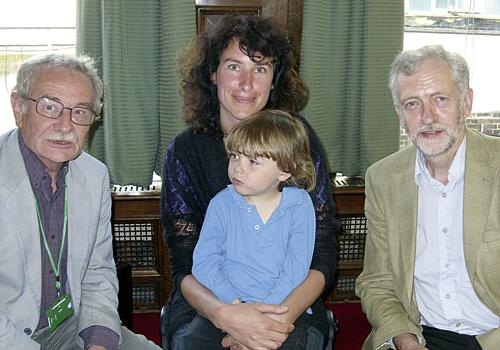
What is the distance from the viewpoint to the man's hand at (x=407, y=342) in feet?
6.63

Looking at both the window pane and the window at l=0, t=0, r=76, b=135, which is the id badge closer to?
the window at l=0, t=0, r=76, b=135

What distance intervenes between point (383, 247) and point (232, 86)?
0.77 metres

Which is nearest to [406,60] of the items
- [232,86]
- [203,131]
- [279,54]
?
[279,54]

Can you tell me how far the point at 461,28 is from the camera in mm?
3209

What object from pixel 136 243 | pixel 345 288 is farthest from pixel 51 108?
pixel 345 288

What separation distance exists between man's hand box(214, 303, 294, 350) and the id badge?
503 mm

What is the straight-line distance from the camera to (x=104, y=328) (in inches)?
80.9

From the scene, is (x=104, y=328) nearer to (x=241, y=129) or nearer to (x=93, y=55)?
(x=241, y=129)

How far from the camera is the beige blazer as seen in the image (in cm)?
199

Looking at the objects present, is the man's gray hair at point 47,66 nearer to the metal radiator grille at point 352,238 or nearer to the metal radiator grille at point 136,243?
the metal radiator grille at point 136,243

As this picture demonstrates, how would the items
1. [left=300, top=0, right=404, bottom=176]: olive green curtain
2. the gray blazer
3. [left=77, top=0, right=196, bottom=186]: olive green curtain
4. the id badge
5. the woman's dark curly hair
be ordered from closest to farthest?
the gray blazer, the id badge, the woman's dark curly hair, [left=77, top=0, right=196, bottom=186]: olive green curtain, [left=300, top=0, right=404, bottom=176]: olive green curtain

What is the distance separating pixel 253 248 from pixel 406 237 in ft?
1.80

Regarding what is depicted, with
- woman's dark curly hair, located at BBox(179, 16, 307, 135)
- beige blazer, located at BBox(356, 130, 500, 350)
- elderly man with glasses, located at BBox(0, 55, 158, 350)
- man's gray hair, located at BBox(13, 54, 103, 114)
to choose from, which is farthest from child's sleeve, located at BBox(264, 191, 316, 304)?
man's gray hair, located at BBox(13, 54, 103, 114)

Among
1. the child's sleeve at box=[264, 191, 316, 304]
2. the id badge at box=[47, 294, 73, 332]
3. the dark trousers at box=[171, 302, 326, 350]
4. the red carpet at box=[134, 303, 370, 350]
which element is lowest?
the red carpet at box=[134, 303, 370, 350]
